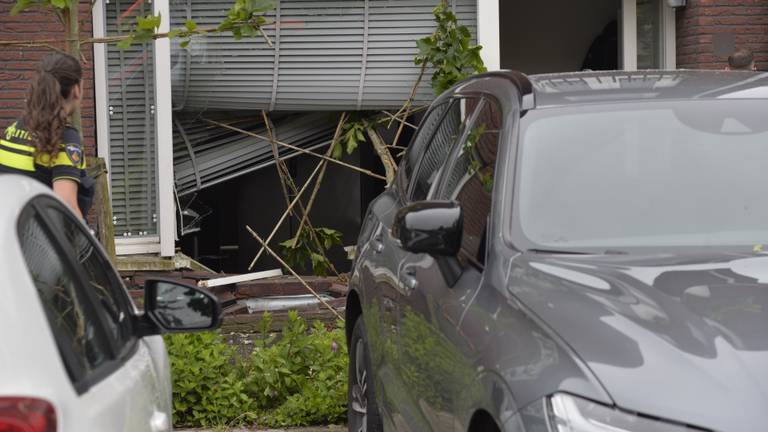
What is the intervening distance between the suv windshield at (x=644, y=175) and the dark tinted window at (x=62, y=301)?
4.59 ft

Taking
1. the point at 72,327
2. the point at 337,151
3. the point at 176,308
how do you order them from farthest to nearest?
1. the point at 337,151
2. the point at 176,308
3. the point at 72,327

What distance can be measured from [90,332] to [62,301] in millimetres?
209

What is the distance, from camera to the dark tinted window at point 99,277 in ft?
11.2

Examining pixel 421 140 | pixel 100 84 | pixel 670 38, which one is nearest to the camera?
pixel 421 140

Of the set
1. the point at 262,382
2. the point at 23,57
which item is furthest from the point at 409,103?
the point at 262,382

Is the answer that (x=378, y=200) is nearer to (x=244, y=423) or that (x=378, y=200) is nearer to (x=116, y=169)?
(x=244, y=423)

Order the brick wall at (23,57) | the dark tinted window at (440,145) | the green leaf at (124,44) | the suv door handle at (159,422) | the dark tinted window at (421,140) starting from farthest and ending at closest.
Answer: the brick wall at (23,57) < the green leaf at (124,44) < the dark tinted window at (421,140) < the dark tinted window at (440,145) < the suv door handle at (159,422)

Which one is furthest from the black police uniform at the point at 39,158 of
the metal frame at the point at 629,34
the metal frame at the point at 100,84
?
the metal frame at the point at 629,34

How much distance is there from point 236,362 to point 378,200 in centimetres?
175

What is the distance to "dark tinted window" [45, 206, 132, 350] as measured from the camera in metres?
3.42

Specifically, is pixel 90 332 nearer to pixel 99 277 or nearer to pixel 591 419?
pixel 99 277

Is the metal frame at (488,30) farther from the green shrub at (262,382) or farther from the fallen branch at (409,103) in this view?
the green shrub at (262,382)

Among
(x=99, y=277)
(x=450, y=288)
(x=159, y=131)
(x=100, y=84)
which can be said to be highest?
(x=100, y=84)

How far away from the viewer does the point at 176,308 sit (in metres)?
3.66
